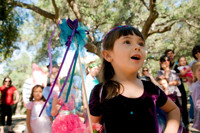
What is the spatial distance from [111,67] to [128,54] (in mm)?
246

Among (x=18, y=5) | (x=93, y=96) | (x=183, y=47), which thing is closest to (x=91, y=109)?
(x=93, y=96)

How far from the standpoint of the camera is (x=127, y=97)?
129 cm

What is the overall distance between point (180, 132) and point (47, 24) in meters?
11.1

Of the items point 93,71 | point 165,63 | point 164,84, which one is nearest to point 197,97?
point 164,84

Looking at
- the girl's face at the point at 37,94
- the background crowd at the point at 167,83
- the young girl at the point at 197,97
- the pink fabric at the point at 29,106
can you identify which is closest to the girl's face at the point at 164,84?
the background crowd at the point at 167,83

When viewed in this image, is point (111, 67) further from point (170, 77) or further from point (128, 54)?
point (170, 77)

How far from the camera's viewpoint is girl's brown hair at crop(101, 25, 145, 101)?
1299mm

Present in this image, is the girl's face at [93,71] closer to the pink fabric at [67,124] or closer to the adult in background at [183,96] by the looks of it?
the adult in background at [183,96]

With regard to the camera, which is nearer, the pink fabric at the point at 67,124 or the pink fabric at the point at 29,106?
the pink fabric at the point at 67,124

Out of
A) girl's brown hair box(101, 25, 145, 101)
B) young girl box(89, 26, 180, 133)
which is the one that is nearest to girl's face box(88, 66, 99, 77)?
girl's brown hair box(101, 25, 145, 101)

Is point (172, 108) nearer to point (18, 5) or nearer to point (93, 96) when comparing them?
point (93, 96)

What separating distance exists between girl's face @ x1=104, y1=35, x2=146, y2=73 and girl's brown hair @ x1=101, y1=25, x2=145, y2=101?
0.13 feet

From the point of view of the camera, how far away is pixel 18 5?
7.30 m

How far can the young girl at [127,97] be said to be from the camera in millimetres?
1249
